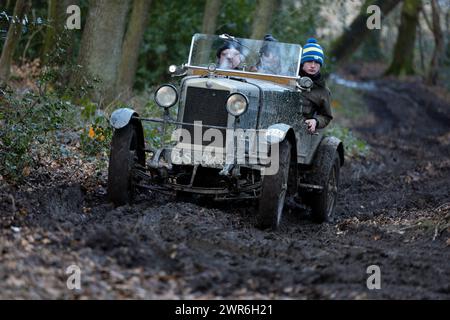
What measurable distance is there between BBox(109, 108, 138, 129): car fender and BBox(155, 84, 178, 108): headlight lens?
1.14 feet

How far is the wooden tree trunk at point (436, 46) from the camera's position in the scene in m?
33.7

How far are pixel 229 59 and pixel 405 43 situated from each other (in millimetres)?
31043

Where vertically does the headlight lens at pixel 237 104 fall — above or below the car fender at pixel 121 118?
above

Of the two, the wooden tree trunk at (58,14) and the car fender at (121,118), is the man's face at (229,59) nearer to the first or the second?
the car fender at (121,118)

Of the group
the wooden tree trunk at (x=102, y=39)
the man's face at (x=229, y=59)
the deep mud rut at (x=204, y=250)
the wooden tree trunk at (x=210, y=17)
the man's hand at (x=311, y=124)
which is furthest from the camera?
the wooden tree trunk at (x=210, y=17)

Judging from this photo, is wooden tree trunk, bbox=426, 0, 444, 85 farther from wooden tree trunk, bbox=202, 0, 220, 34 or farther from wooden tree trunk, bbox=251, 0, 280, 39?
wooden tree trunk, bbox=202, 0, 220, 34

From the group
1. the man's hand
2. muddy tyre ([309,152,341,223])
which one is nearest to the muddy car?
the man's hand

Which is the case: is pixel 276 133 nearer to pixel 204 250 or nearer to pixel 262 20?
pixel 204 250

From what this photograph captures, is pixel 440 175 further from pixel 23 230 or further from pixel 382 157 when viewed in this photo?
pixel 23 230

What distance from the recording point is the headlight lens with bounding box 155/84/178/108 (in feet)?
28.8

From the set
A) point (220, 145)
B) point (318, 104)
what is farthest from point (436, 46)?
point (220, 145)

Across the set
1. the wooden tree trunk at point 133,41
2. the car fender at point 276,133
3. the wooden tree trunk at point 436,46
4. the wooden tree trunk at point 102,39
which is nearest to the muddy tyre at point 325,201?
the car fender at point 276,133

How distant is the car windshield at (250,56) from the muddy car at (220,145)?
0.63ft
